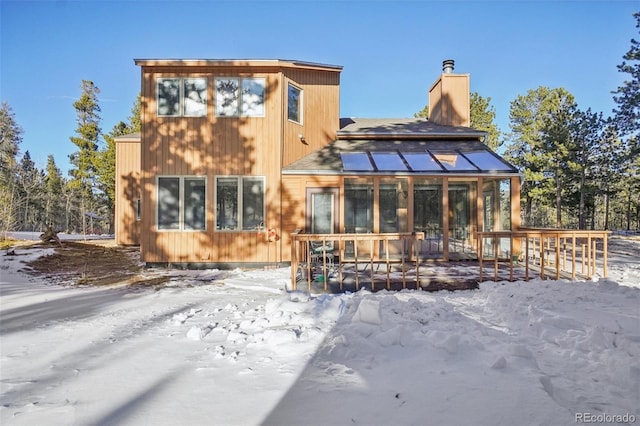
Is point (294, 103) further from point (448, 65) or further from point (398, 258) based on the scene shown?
point (448, 65)

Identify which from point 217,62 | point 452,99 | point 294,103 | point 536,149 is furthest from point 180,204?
point 536,149

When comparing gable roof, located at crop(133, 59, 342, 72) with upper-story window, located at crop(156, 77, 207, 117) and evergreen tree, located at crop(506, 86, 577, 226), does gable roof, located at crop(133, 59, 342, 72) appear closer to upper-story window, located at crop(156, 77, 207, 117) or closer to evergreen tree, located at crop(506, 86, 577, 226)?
upper-story window, located at crop(156, 77, 207, 117)

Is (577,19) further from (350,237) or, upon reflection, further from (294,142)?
(350,237)

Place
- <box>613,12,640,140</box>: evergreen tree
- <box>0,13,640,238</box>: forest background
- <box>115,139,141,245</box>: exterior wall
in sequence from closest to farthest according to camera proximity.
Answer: <box>115,139,141,245</box>: exterior wall < <box>613,12,640,140</box>: evergreen tree < <box>0,13,640,238</box>: forest background

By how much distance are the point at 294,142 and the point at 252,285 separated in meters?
4.69

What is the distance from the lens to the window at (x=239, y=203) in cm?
905

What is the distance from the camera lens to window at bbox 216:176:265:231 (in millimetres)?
9055

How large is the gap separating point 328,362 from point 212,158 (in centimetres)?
752

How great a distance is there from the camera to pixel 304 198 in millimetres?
9125

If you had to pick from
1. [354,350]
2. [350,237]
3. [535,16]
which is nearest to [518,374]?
[354,350]

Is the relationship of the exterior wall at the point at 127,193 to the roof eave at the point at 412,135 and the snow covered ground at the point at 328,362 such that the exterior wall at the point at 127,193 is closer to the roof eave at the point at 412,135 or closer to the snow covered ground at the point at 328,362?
the roof eave at the point at 412,135

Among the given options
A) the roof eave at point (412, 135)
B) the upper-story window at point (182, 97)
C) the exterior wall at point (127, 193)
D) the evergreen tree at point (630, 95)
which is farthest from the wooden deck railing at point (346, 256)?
the evergreen tree at point (630, 95)

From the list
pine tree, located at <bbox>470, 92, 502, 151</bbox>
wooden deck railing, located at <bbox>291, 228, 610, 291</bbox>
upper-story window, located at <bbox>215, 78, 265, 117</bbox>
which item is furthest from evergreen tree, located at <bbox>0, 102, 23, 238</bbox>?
pine tree, located at <bbox>470, 92, 502, 151</bbox>
